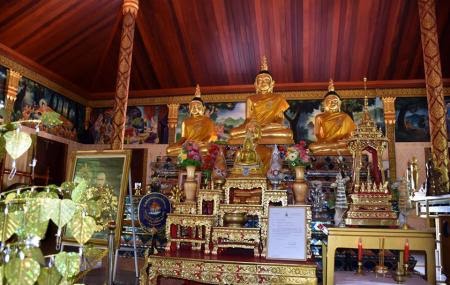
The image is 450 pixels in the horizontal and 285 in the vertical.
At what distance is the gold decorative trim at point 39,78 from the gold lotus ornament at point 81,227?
7180 millimetres

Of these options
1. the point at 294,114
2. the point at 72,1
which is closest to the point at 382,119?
the point at 294,114

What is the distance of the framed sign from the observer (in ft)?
10.8

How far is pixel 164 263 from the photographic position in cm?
329

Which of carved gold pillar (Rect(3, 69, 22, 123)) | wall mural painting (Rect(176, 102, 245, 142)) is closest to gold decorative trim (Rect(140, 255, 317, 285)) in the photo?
carved gold pillar (Rect(3, 69, 22, 123))

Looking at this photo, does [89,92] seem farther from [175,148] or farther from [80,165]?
[80,165]

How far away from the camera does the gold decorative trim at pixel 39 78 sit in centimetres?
704

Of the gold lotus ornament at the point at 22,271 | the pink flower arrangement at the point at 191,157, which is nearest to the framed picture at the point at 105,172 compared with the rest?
the pink flower arrangement at the point at 191,157

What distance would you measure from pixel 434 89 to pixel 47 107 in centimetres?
711

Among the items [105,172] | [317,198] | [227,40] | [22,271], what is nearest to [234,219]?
[317,198]

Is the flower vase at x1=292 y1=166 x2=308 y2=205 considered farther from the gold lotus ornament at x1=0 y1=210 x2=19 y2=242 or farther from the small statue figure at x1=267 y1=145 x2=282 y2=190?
the gold lotus ornament at x1=0 y1=210 x2=19 y2=242

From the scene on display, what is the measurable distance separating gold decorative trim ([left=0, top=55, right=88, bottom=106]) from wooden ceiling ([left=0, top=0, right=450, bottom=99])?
6.2 inches

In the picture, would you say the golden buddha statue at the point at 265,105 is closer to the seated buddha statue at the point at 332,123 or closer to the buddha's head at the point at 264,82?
the buddha's head at the point at 264,82

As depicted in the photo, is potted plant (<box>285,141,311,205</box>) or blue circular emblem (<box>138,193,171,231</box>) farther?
blue circular emblem (<box>138,193,171,231</box>)

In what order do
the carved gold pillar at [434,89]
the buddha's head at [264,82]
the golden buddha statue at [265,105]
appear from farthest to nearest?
the buddha's head at [264,82]
the golden buddha statue at [265,105]
the carved gold pillar at [434,89]
